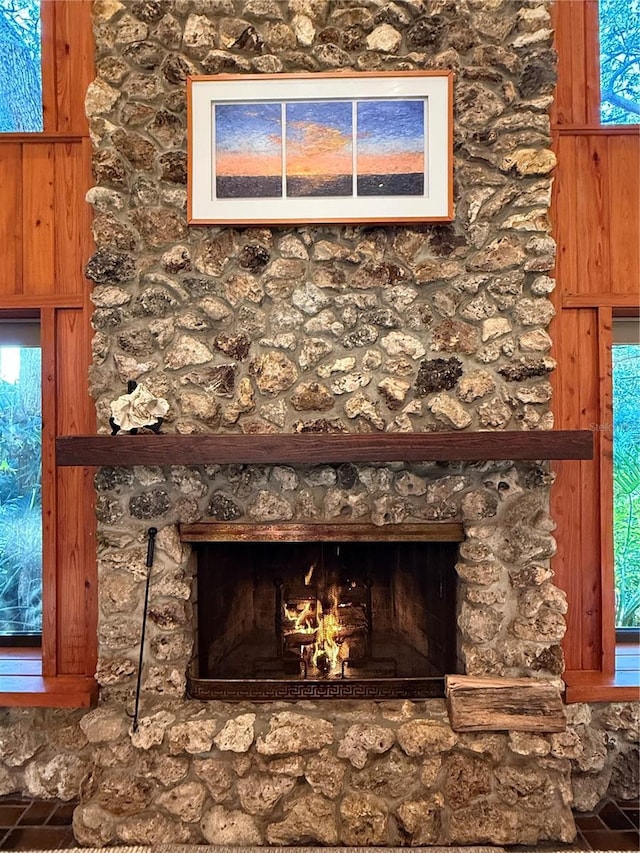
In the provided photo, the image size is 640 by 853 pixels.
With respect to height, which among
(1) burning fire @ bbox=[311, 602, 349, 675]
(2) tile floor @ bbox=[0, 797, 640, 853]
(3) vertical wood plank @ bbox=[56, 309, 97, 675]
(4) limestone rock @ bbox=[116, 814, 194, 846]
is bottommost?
(2) tile floor @ bbox=[0, 797, 640, 853]

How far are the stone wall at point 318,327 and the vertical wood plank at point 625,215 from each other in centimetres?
40

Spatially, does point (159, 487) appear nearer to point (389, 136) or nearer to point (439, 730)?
point (439, 730)

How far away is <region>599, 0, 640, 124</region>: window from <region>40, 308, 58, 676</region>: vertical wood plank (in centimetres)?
251

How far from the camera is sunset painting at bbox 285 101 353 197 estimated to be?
212 cm

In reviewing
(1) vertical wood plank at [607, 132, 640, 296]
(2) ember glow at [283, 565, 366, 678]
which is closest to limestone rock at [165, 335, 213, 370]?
(2) ember glow at [283, 565, 366, 678]

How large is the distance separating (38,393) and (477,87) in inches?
86.5

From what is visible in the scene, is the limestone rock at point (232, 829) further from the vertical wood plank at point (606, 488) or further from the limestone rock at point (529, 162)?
the limestone rock at point (529, 162)

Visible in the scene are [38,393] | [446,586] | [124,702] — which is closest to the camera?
[124,702]

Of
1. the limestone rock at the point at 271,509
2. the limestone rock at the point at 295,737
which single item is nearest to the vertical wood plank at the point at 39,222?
the limestone rock at the point at 271,509

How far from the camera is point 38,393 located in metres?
2.51

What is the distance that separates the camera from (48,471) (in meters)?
2.32

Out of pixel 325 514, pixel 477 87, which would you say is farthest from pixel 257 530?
pixel 477 87

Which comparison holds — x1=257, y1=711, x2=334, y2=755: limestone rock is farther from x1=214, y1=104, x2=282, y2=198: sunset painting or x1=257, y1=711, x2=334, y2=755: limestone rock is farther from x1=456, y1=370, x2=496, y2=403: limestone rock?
x1=214, y1=104, x2=282, y2=198: sunset painting

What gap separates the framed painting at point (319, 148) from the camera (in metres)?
2.10
